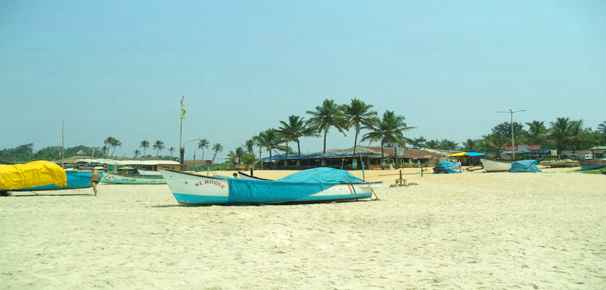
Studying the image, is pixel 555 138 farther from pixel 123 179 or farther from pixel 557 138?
pixel 123 179

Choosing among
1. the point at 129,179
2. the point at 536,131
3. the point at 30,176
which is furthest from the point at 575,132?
the point at 30,176

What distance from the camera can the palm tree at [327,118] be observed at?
A: 52.3 metres

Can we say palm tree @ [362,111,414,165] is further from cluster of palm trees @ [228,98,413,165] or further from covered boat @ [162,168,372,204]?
covered boat @ [162,168,372,204]

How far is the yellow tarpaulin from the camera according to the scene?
16.1m

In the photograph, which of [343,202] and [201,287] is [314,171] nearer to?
[343,202]

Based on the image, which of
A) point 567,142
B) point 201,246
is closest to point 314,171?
point 201,246

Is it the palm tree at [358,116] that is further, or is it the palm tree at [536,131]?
the palm tree at [536,131]

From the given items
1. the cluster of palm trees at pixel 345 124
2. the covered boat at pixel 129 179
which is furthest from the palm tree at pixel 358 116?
the covered boat at pixel 129 179

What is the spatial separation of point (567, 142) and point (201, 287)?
65485 millimetres

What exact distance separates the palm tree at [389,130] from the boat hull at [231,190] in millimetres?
37664

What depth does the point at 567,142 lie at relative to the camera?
58688 mm

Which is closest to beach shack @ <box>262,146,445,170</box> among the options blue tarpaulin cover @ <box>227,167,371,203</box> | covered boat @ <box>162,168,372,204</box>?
blue tarpaulin cover @ <box>227,167,371,203</box>

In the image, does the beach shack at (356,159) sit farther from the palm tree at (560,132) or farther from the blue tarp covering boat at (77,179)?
the blue tarp covering boat at (77,179)

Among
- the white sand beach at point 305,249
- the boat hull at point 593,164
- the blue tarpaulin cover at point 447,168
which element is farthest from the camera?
the blue tarpaulin cover at point 447,168
